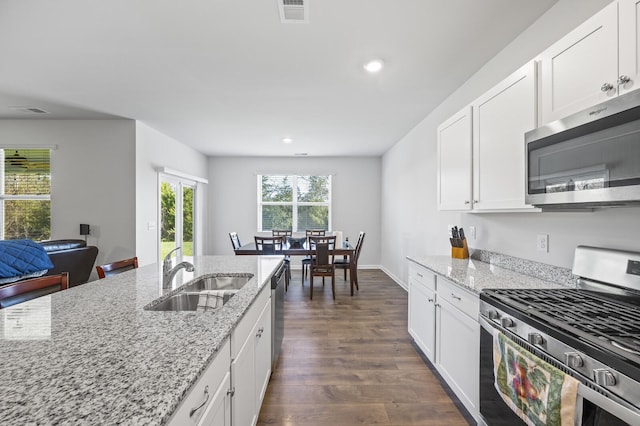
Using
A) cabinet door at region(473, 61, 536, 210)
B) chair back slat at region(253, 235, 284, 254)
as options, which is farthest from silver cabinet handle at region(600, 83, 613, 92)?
chair back slat at region(253, 235, 284, 254)

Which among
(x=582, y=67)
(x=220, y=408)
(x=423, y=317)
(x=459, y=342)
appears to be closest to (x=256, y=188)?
(x=423, y=317)

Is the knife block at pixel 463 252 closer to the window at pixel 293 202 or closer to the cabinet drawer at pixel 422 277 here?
the cabinet drawer at pixel 422 277

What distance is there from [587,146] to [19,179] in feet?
21.3

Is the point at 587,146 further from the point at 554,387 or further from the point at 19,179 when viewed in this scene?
the point at 19,179

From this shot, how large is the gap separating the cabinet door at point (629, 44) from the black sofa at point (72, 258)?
4.61m

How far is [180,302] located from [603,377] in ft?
6.22

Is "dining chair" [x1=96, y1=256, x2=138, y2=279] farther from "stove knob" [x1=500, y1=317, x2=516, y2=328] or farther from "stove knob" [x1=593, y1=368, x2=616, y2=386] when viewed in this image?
"stove knob" [x1=593, y1=368, x2=616, y2=386]

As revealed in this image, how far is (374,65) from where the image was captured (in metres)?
2.52

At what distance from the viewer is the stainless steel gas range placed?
0.86 meters

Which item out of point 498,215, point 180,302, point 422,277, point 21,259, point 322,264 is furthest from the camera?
point 322,264

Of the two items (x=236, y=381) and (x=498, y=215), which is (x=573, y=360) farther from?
(x=498, y=215)

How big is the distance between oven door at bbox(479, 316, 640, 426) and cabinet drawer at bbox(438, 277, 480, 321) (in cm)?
12

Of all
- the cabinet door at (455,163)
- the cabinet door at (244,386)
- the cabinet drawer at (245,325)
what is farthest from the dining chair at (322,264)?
the cabinet door at (244,386)

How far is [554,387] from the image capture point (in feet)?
3.38
